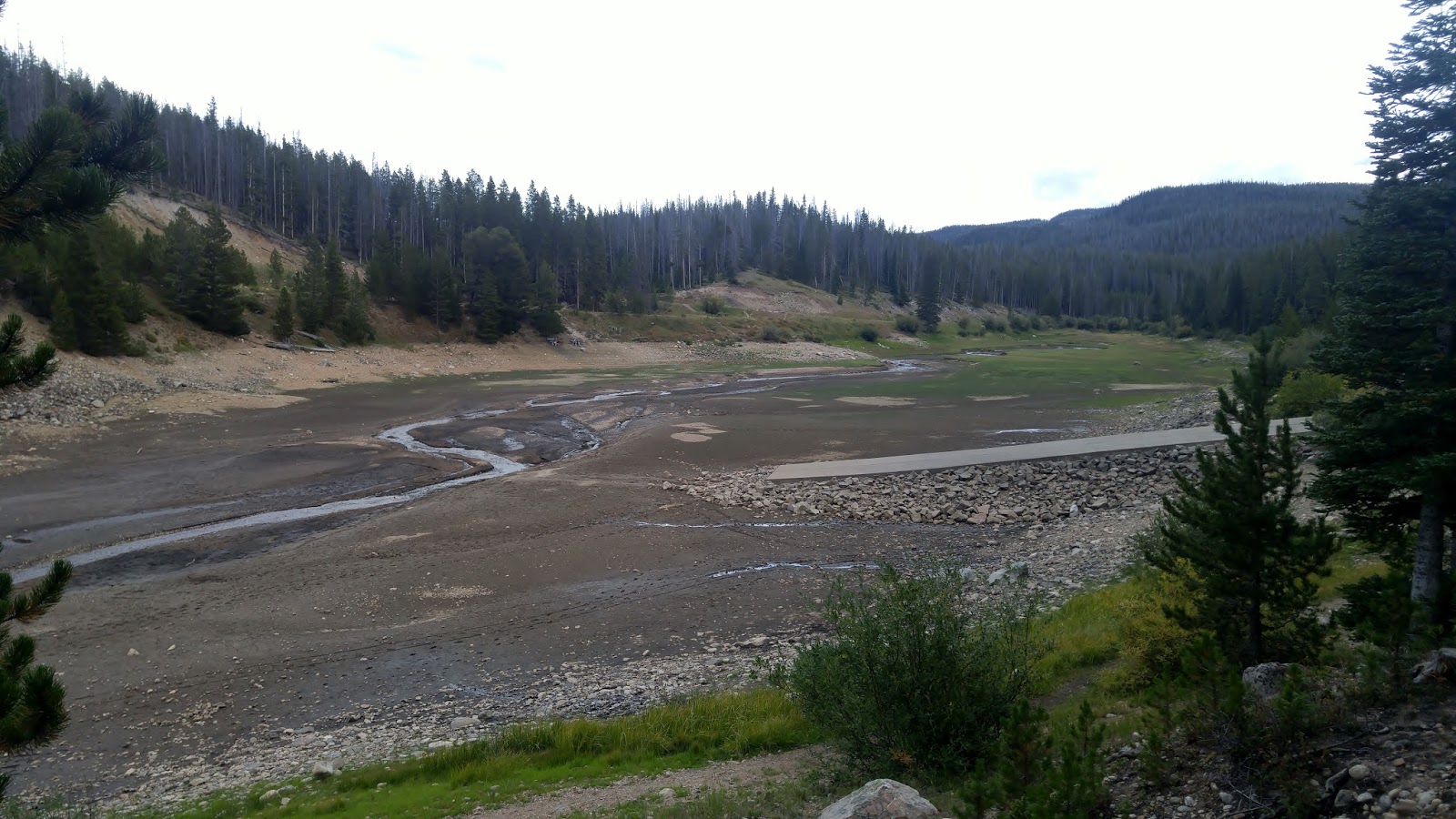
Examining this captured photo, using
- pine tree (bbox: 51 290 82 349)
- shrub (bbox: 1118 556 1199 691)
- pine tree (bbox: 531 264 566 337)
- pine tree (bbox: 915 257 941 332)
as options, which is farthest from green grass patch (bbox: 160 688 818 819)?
pine tree (bbox: 915 257 941 332)

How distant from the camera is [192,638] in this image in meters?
14.3

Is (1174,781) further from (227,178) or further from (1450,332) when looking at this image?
(227,178)

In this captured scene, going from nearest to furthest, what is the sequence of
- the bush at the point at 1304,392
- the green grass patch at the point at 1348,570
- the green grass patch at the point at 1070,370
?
the green grass patch at the point at 1348,570 → the bush at the point at 1304,392 → the green grass patch at the point at 1070,370

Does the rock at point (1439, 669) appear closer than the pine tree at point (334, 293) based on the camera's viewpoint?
Yes

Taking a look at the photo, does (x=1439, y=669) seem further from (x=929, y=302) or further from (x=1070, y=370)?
(x=929, y=302)

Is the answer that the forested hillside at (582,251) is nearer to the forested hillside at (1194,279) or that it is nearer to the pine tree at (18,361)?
the forested hillside at (1194,279)

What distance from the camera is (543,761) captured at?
9.59 meters

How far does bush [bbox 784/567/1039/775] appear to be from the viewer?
24.7ft

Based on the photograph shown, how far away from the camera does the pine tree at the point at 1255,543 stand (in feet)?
25.7

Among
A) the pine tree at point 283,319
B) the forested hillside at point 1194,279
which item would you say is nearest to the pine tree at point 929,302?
the forested hillside at point 1194,279

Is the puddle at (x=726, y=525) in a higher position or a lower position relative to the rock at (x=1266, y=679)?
lower

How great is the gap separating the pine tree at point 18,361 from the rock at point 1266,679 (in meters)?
9.40

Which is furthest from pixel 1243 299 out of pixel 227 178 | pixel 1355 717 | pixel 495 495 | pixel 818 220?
pixel 227 178

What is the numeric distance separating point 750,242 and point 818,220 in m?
14.9
